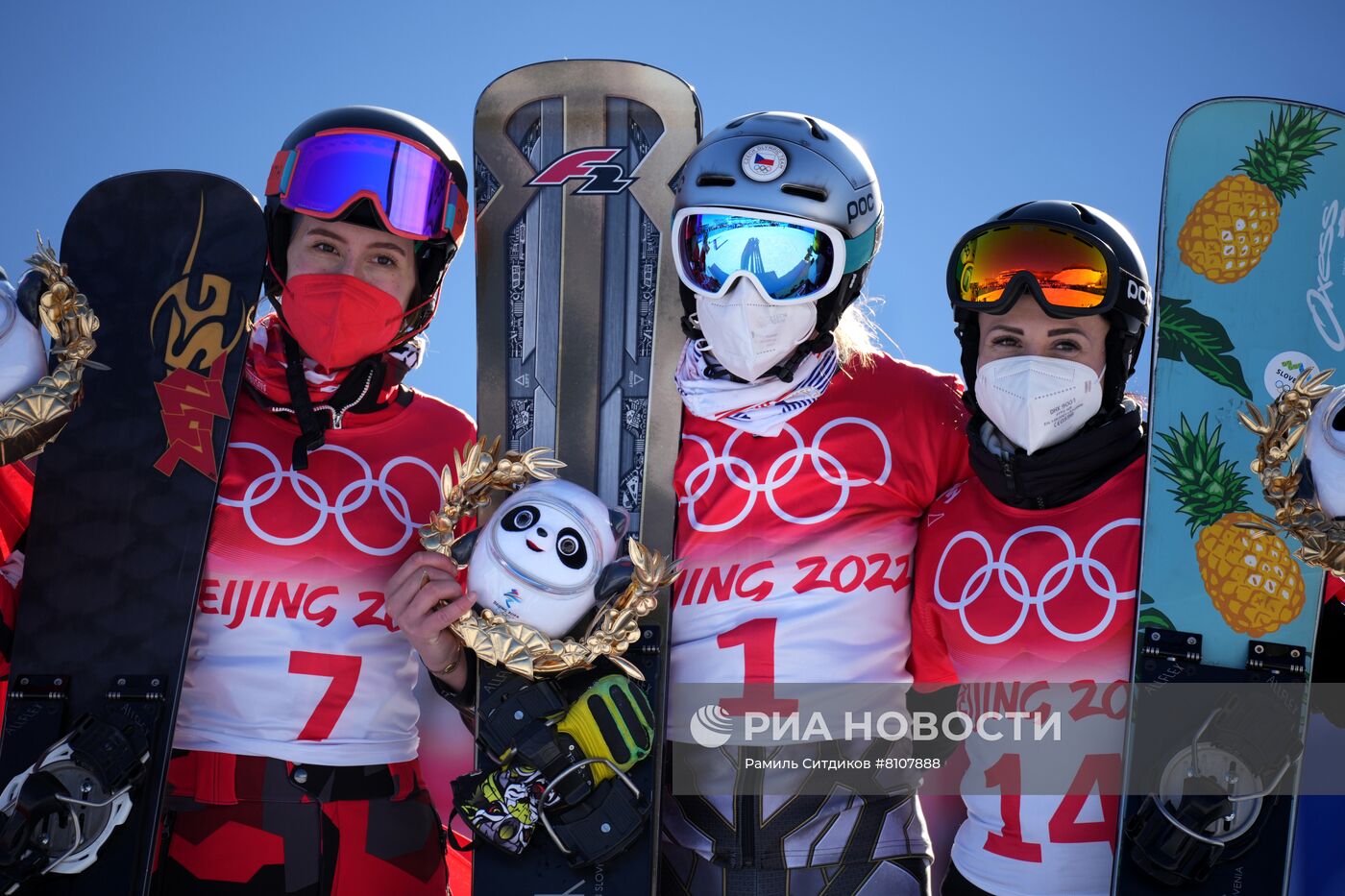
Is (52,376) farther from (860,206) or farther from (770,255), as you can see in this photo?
(860,206)

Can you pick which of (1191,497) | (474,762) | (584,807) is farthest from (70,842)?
(1191,497)

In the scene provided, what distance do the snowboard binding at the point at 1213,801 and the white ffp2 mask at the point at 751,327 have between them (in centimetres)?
139

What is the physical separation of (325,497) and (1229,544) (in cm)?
232

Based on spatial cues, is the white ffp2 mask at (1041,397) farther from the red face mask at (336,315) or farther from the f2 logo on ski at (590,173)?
the red face mask at (336,315)

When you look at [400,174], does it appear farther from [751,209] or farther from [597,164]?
[751,209]

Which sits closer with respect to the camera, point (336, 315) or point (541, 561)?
point (541, 561)

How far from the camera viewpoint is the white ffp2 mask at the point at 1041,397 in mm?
3273

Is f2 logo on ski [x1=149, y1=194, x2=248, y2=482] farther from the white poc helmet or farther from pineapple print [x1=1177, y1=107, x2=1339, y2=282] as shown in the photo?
pineapple print [x1=1177, y1=107, x2=1339, y2=282]

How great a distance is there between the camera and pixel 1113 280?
3307 millimetres

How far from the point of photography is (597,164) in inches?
158

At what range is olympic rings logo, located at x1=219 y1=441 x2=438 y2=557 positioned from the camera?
3578mm

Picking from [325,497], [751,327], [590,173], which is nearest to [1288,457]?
[751,327]

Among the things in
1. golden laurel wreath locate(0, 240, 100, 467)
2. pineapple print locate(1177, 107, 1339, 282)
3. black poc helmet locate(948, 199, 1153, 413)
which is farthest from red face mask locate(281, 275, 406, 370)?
pineapple print locate(1177, 107, 1339, 282)

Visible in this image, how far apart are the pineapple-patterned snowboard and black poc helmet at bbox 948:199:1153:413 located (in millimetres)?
139
